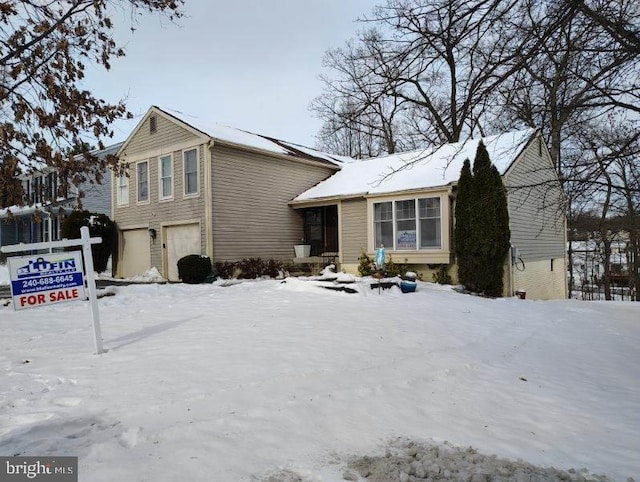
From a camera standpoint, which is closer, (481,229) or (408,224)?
(481,229)

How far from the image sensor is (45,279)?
17.1 ft

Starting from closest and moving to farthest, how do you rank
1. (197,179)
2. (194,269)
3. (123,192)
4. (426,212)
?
(194,269) < (426,212) < (197,179) < (123,192)

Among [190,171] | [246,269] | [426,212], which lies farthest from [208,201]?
[426,212]

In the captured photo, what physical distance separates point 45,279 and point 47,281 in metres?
0.03

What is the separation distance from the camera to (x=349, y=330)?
6574 mm

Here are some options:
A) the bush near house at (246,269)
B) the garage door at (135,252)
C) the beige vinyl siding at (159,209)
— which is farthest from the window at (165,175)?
the bush near house at (246,269)

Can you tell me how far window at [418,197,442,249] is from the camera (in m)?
13.8

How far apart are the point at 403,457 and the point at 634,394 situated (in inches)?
135

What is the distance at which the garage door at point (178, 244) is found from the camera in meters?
15.3

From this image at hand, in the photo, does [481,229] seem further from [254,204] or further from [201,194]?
[201,194]

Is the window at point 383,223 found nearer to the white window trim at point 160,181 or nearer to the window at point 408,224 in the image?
the window at point 408,224

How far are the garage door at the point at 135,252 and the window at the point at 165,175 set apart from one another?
192cm

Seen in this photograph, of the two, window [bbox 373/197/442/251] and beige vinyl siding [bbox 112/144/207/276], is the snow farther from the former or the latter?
beige vinyl siding [bbox 112/144/207/276]

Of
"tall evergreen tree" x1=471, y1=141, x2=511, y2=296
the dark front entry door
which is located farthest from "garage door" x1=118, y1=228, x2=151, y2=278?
"tall evergreen tree" x1=471, y1=141, x2=511, y2=296
